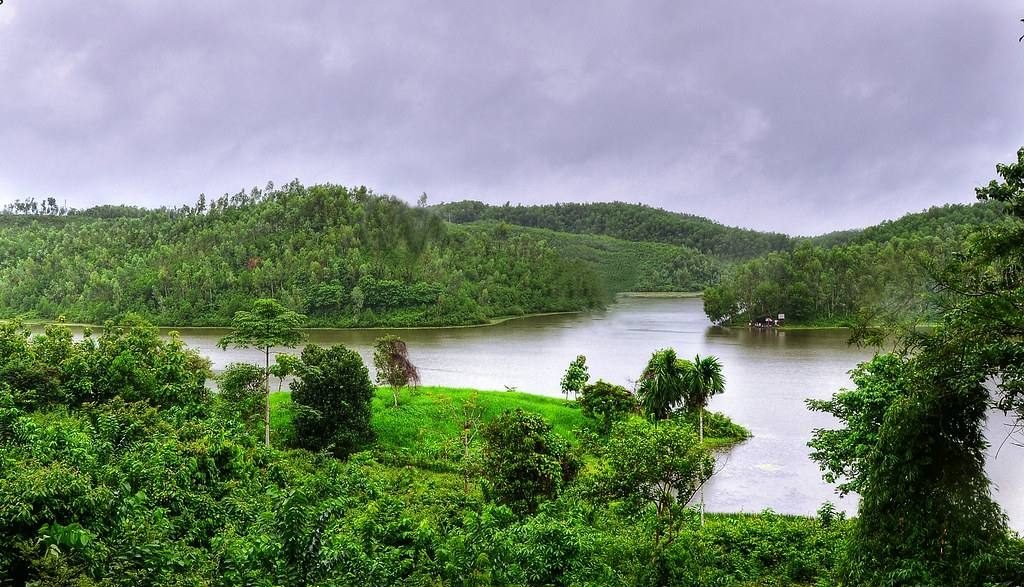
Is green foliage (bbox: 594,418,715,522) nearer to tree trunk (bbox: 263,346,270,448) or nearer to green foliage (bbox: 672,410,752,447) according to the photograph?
green foliage (bbox: 672,410,752,447)

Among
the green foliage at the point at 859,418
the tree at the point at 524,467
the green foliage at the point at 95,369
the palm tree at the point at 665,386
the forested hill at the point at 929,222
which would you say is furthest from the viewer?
the forested hill at the point at 929,222

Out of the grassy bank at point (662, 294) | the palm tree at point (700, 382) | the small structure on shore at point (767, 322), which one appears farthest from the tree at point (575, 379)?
the grassy bank at point (662, 294)

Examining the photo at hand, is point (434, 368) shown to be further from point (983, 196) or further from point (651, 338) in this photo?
point (983, 196)

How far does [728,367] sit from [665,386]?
2130 cm

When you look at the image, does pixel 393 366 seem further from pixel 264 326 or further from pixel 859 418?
pixel 859 418

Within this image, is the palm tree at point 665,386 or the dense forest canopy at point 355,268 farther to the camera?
the dense forest canopy at point 355,268

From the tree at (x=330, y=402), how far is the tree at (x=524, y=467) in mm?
11009

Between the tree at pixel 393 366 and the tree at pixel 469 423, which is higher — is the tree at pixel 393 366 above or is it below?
above

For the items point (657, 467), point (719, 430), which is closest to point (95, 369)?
point (657, 467)

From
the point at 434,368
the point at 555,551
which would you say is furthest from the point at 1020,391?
the point at 434,368

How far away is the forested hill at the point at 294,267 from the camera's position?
7838 centimetres

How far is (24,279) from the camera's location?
86.9 meters

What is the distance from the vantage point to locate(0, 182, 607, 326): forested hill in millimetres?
78375

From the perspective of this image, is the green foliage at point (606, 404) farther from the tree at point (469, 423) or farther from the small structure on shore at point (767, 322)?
the small structure on shore at point (767, 322)
